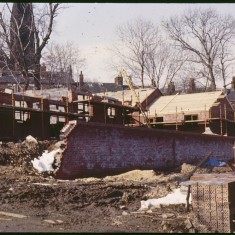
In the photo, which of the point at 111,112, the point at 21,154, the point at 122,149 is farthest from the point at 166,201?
→ the point at 111,112

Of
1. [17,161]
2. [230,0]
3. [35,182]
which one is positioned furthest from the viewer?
[17,161]

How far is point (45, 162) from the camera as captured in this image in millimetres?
17875

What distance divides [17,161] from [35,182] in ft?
8.83

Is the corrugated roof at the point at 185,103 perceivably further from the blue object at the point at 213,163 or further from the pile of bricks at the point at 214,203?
the pile of bricks at the point at 214,203

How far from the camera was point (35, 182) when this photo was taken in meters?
15.4

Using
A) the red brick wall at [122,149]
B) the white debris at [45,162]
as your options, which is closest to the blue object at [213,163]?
the red brick wall at [122,149]

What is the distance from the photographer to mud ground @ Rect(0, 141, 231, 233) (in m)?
9.02

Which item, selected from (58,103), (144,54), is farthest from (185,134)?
(144,54)

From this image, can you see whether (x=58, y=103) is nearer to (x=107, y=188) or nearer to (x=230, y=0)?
(x=107, y=188)

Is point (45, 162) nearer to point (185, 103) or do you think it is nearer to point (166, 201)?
point (166, 201)

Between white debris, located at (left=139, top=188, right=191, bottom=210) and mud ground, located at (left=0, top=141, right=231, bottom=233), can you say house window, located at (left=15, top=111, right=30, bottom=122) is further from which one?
white debris, located at (left=139, top=188, right=191, bottom=210)

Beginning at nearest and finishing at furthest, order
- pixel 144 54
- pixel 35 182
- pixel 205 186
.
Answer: pixel 205 186 < pixel 35 182 < pixel 144 54

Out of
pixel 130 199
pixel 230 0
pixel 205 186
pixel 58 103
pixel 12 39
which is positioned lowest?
pixel 130 199

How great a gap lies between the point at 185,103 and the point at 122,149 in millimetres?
19066
